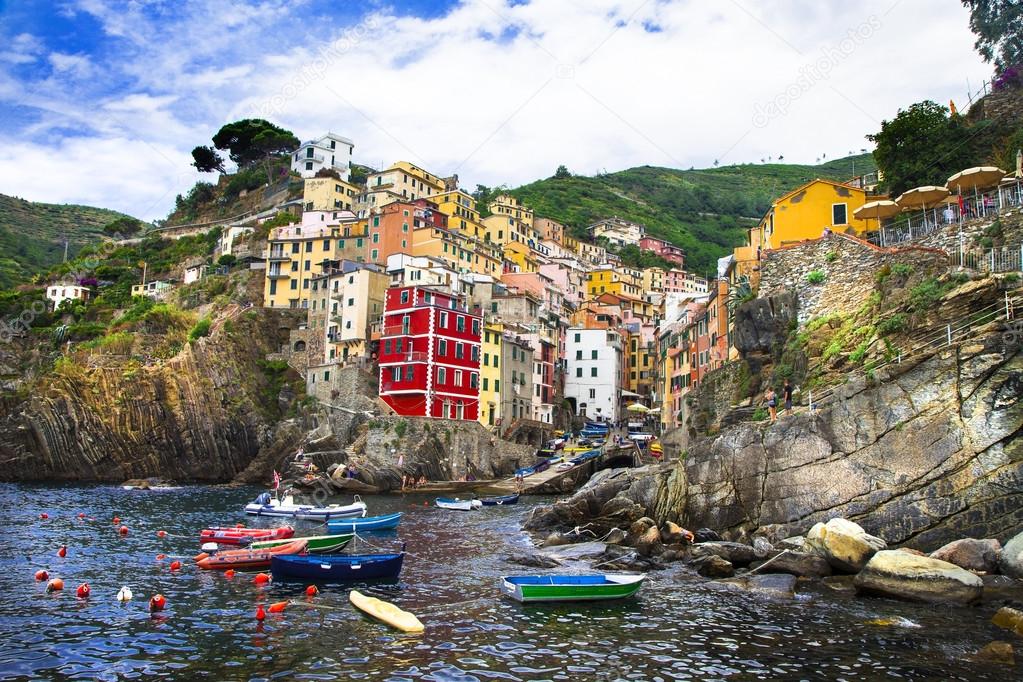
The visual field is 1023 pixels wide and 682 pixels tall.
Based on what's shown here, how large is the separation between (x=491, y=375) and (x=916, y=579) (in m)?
60.3

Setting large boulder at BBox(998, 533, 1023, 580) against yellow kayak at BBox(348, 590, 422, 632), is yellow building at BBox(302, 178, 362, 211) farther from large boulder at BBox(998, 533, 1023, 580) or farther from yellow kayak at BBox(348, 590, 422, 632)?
large boulder at BBox(998, 533, 1023, 580)

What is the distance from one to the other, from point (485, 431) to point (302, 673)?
58218mm

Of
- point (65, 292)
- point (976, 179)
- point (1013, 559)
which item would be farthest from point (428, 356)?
point (65, 292)

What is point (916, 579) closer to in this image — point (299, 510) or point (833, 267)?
point (833, 267)

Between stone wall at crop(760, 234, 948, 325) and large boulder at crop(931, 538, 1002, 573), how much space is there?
15.6 m

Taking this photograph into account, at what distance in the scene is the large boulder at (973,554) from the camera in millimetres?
25672

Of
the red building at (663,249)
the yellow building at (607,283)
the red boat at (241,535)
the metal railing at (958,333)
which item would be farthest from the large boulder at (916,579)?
the red building at (663,249)

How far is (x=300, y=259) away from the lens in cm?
9544

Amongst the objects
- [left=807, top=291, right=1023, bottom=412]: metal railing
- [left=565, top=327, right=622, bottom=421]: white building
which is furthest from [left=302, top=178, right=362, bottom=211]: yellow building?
[left=807, top=291, right=1023, bottom=412]: metal railing

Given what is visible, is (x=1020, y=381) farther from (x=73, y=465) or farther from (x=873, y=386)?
(x=73, y=465)

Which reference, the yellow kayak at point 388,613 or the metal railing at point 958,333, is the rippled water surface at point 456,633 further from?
the metal railing at point 958,333

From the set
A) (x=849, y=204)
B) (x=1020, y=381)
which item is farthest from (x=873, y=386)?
(x=849, y=204)

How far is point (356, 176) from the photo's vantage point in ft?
445

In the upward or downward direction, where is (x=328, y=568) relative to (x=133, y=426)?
downward
